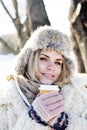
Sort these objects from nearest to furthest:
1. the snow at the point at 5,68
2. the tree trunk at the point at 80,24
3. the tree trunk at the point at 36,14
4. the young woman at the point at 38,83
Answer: the young woman at the point at 38,83, the snow at the point at 5,68, the tree trunk at the point at 36,14, the tree trunk at the point at 80,24

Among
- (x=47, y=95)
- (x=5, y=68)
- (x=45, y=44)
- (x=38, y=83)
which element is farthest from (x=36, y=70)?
(x=5, y=68)

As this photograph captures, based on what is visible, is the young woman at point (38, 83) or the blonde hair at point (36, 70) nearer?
the young woman at point (38, 83)

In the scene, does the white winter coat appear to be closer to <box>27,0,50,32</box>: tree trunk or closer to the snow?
the snow

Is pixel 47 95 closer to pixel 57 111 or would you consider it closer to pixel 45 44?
pixel 57 111

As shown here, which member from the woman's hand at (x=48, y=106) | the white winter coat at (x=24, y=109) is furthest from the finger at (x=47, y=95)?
the white winter coat at (x=24, y=109)

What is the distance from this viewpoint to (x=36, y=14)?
228 inches

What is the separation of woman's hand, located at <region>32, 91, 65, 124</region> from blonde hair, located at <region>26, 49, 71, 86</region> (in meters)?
0.30

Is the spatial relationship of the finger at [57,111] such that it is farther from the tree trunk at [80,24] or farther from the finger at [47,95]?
the tree trunk at [80,24]

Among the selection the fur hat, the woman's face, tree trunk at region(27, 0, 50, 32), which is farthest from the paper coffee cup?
tree trunk at region(27, 0, 50, 32)

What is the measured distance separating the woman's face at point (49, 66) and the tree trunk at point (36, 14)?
238cm

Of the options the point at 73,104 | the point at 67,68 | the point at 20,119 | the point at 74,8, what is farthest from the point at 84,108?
the point at 74,8

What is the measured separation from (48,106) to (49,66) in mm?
335

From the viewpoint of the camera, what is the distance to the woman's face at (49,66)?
329 centimetres

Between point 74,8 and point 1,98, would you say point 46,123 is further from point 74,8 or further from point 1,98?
point 74,8
